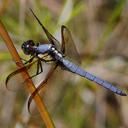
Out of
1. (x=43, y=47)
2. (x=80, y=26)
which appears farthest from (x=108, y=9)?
(x=43, y=47)

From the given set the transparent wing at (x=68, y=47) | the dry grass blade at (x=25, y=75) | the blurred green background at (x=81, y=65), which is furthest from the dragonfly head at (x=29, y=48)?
the blurred green background at (x=81, y=65)

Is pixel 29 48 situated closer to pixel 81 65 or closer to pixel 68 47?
pixel 68 47

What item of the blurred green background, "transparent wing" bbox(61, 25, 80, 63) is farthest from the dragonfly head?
the blurred green background

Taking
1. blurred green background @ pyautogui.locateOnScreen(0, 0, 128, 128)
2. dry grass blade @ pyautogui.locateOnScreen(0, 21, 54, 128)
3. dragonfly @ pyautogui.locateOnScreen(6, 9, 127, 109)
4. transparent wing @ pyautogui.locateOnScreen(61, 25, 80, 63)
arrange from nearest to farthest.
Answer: dry grass blade @ pyautogui.locateOnScreen(0, 21, 54, 128) < dragonfly @ pyautogui.locateOnScreen(6, 9, 127, 109) < transparent wing @ pyautogui.locateOnScreen(61, 25, 80, 63) < blurred green background @ pyautogui.locateOnScreen(0, 0, 128, 128)

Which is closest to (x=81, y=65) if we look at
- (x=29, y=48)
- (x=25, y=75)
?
(x=29, y=48)

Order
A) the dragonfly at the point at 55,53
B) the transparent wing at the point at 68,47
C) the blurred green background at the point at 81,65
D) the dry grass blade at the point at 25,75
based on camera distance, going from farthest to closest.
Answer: the blurred green background at the point at 81,65
the transparent wing at the point at 68,47
the dragonfly at the point at 55,53
the dry grass blade at the point at 25,75

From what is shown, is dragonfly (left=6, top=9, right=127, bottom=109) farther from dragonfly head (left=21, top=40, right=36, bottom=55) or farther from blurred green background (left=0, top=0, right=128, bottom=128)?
blurred green background (left=0, top=0, right=128, bottom=128)

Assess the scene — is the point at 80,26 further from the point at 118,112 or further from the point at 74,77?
the point at 118,112

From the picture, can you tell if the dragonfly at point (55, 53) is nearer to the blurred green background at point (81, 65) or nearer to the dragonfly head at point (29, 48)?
the dragonfly head at point (29, 48)
